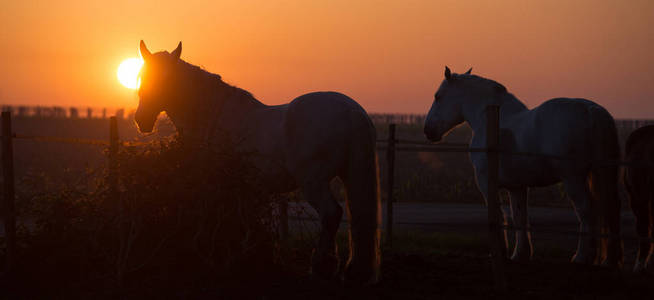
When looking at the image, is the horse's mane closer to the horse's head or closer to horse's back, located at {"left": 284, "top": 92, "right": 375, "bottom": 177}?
horse's back, located at {"left": 284, "top": 92, "right": 375, "bottom": 177}

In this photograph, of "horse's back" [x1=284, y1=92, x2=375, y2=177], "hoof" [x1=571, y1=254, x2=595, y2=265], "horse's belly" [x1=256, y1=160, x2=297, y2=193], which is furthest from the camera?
"hoof" [x1=571, y1=254, x2=595, y2=265]

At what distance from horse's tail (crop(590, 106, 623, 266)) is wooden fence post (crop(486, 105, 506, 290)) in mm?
1817

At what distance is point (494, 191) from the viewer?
6.17 metres

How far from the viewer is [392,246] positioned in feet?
33.3

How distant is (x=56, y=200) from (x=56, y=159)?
98.1 ft

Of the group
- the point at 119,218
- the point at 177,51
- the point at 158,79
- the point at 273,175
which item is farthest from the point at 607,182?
the point at 119,218

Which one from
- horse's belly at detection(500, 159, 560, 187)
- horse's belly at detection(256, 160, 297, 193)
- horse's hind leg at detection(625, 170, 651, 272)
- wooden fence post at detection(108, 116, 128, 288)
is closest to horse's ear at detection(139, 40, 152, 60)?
wooden fence post at detection(108, 116, 128, 288)

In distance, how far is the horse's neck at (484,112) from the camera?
8.53 meters

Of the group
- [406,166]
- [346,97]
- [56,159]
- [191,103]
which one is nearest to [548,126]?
[346,97]

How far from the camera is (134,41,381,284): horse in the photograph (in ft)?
20.1

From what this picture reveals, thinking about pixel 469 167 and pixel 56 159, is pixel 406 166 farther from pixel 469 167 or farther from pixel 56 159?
pixel 56 159

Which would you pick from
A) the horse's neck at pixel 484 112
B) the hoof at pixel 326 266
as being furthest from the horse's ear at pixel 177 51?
the horse's neck at pixel 484 112

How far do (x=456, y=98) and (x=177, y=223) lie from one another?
4.52 meters

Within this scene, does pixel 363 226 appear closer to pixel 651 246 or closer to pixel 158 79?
pixel 158 79
